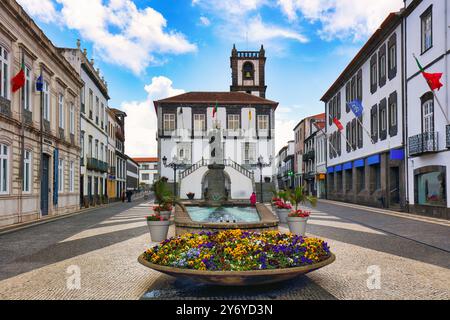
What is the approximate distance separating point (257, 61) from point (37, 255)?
50562mm

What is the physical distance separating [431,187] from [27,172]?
A: 19.8 m

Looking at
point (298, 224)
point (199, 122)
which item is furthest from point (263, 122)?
point (298, 224)

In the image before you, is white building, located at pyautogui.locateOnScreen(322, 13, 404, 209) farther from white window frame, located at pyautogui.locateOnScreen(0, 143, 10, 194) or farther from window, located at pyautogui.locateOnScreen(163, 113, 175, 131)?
white window frame, located at pyautogui.locateOnScreen(0, 143, 10, 194)

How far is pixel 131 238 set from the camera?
11.8 meters

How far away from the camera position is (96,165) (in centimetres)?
3231

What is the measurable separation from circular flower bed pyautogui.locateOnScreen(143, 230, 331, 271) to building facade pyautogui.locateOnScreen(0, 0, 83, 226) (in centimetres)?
1190

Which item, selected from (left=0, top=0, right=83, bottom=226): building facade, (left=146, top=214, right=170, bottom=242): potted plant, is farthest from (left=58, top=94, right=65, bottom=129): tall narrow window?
(left=146, top=214, right=170, bottom=242): potted plant

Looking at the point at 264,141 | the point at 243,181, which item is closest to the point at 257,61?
the point at 264,141

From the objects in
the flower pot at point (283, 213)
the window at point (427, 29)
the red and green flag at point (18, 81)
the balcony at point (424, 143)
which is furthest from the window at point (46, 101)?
the window at point (427, 29)

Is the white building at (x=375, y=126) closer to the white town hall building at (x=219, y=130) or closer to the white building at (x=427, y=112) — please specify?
the white building at (x=427, y=112)

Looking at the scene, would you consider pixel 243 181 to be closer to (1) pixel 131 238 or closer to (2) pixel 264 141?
(2) pixel 264 141

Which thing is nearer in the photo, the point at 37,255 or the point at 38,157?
the point at 37,255

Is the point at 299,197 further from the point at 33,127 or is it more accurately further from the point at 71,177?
the point at 71,177

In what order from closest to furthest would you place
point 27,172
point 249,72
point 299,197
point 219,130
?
point 299,197, point 27,172, point 219,130, point 249,72
